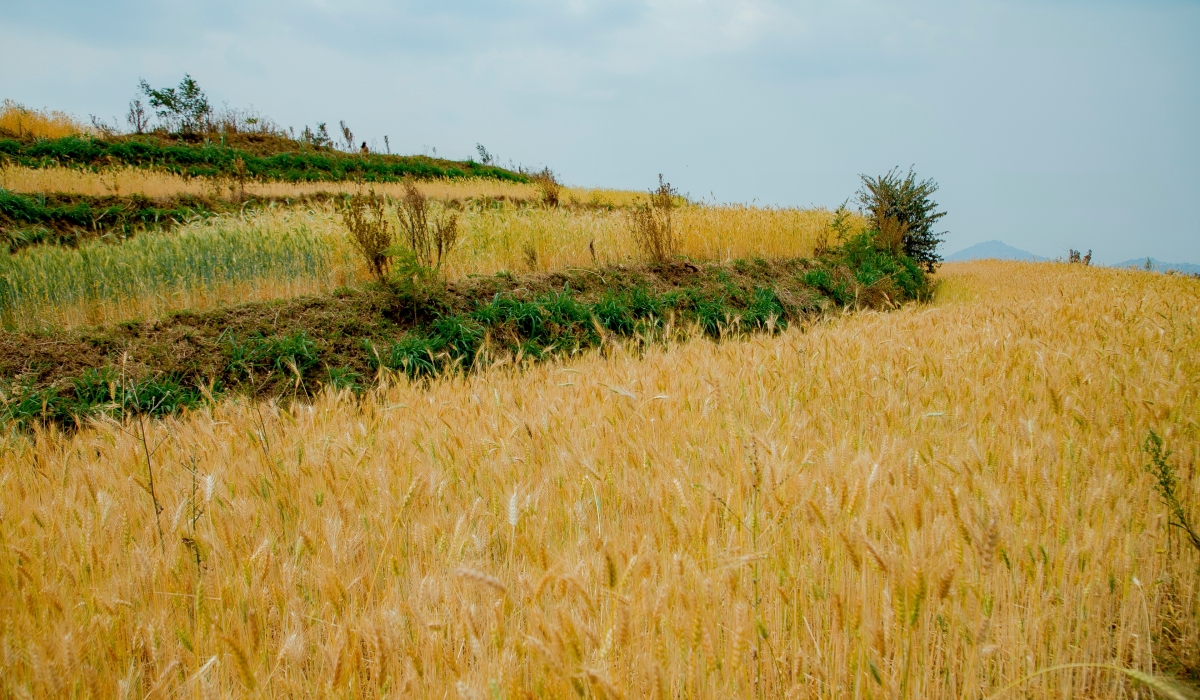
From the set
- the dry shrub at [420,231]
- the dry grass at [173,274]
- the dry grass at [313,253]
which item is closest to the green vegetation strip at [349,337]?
the dry shrub at [420,231]

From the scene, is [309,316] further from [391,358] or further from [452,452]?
[452,452]

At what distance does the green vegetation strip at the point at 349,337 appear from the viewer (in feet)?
16.6

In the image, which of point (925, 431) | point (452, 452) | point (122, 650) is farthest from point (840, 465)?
point (122, 650)

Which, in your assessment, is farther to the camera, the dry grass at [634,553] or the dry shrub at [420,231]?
the dry shrub at [420,231]

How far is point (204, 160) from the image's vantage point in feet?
66.6

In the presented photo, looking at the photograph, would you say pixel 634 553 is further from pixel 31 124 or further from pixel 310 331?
pixel 31 124

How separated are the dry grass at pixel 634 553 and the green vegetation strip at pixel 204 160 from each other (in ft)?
54.4

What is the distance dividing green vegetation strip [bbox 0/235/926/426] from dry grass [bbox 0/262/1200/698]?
169 cm

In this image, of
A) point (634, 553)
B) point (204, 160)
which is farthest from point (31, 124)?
point (634, 553)

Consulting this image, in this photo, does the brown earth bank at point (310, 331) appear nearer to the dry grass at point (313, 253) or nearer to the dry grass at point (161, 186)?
the dry grass at point (313, 253)

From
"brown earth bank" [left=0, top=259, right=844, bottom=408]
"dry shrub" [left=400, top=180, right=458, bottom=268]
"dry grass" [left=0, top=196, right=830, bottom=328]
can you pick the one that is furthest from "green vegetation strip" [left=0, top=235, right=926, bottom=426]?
"dry grass" [left=0, top=196, right=830, bottom=328]

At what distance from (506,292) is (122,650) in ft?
20.2

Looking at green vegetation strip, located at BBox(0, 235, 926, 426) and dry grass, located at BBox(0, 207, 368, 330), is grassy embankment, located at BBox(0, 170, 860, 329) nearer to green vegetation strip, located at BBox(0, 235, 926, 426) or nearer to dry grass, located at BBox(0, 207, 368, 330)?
dry grass, located at BBox(0, 207, 368, 330)

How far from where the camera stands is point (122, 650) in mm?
1406
